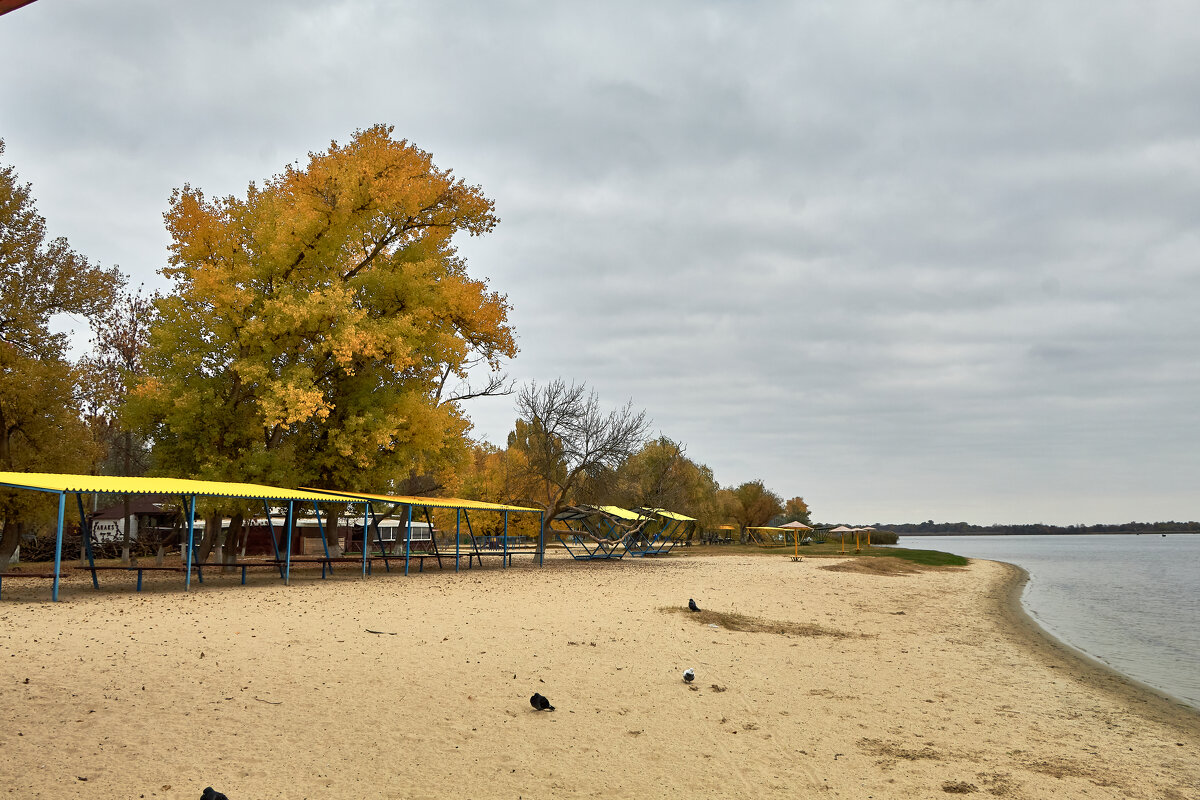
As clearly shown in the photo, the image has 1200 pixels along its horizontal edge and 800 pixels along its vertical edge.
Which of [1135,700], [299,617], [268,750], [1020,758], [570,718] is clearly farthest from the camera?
[299,617]

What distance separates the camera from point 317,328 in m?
21.8

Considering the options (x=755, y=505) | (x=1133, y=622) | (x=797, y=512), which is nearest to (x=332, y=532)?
(x=1133, y=622)

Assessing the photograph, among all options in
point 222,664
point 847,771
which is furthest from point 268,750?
point 847,771

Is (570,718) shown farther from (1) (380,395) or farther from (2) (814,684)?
(1) (380,395)

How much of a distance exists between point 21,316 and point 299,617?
46.9ft

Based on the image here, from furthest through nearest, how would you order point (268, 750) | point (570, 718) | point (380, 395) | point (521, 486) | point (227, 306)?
1. point (521, 486)
2. point (380, 395)
3. point (227, 306)
4. point (570, 718)
5. point (268, 750)

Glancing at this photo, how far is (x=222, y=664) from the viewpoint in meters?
8.75

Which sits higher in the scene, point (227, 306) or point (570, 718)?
point (227, 306)

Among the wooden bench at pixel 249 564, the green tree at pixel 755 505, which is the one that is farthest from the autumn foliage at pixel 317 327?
the green tree at pixel 755 505

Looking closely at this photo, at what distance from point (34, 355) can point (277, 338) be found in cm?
635

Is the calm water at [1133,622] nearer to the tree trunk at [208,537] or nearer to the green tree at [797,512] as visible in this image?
the tree trunk at [208,537]

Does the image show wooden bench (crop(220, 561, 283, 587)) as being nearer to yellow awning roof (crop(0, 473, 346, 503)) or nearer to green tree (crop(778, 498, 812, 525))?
yellow awning roof (crop(0, 473, 346, 503))

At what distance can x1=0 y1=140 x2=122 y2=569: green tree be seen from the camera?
19594mm

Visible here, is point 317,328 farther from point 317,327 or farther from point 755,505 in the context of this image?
point 755,505
